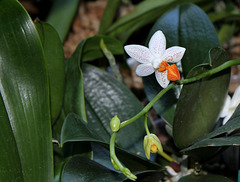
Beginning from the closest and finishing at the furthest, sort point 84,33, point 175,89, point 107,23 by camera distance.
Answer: point 175,89, point 107,23, point 84,33

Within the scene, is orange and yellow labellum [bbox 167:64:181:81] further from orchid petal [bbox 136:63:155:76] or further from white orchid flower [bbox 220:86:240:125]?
white orchid flower [bbox 220:86:240:125]

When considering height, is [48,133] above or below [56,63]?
below

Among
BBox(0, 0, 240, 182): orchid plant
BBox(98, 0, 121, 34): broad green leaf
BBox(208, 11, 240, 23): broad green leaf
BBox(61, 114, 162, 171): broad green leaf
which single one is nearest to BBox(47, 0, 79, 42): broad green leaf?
BBox(98, 0, 121, 34): broad green leaf

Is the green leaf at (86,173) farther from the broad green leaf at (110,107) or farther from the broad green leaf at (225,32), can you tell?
the broad green leaf at (225,32)

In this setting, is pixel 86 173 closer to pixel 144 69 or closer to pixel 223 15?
pixel 144 69

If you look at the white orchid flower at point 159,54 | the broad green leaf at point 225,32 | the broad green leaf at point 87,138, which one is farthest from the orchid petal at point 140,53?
the broad green leaf at point 225,32

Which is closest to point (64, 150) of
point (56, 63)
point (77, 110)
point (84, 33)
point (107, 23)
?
point (77, 110)

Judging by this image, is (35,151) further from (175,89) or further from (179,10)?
(179,10)
